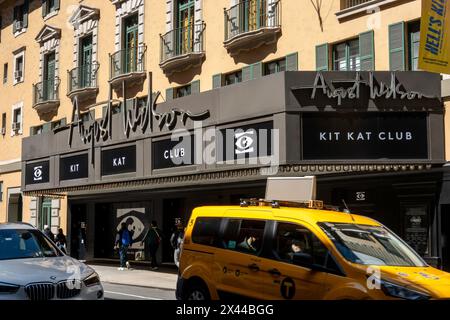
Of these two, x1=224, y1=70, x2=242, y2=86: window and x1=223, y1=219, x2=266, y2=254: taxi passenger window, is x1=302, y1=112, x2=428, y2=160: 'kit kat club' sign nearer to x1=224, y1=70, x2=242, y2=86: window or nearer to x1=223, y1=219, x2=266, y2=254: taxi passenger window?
x1=223, y1=219, x2=266, y2=254: taxi passenger window

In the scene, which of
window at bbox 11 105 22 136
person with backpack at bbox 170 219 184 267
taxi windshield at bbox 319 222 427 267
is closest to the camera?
taxi windshield at bbox 319 222 427 267

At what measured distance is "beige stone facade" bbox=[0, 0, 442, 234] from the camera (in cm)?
1850

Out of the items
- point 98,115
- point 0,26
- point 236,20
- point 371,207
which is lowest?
point 371,207

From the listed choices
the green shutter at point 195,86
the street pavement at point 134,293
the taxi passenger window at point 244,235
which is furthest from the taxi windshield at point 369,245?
the green shutter at point 195,86

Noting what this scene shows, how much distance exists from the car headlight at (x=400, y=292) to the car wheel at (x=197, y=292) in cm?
315

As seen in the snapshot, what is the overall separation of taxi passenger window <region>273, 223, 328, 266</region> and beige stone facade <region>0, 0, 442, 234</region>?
9.56 m

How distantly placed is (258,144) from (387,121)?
3.35 m

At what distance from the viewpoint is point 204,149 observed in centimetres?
1797

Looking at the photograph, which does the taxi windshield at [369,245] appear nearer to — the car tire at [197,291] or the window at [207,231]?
the window at [207,231]

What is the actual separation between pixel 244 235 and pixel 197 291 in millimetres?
1304

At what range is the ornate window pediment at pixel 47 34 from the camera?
32.4 metres

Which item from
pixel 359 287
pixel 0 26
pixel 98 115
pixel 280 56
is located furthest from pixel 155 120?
pixel 0 26

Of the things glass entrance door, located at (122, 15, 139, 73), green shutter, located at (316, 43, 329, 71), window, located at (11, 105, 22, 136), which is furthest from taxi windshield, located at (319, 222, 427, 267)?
window, located at (11, 105, 22, 136)
